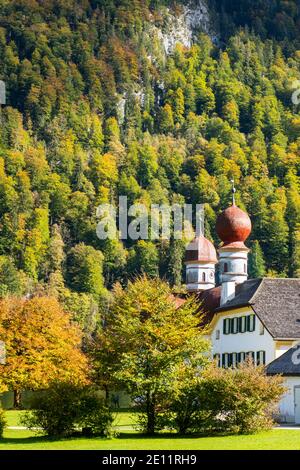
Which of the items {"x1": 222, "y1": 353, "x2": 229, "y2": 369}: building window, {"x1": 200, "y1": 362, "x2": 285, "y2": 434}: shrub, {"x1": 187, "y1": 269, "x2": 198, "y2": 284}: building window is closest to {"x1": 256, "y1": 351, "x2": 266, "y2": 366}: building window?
{"x1": 222, "y1": 353, "x2": 229, "y2": 369}: building window

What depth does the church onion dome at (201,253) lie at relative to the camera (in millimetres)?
111125

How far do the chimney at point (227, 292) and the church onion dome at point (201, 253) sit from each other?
2118 centimetres

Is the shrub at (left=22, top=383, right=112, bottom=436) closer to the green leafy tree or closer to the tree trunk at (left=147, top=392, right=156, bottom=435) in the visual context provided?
the green leafy tree

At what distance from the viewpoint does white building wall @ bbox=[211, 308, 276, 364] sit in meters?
75.1

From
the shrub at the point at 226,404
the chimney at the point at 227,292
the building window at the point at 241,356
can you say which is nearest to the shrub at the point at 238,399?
the shrub at the point at 226,404

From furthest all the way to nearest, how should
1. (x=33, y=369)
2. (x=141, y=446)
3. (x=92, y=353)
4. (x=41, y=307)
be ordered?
(x=41, y=307) → (x=33, y=369) → (x=92, y=353) → (x=141, y=446)

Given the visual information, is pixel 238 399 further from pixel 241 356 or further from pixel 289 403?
pixel 241 356

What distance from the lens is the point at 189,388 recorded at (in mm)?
54125

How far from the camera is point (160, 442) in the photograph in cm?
4841

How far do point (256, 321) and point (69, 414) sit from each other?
1086 inches

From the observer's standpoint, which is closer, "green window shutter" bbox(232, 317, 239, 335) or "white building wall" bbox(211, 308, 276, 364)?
"white building wall" bbox(211, 308, 276, 364)

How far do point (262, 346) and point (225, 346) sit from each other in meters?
7.73

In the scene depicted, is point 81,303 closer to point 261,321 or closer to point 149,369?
point 261,321
